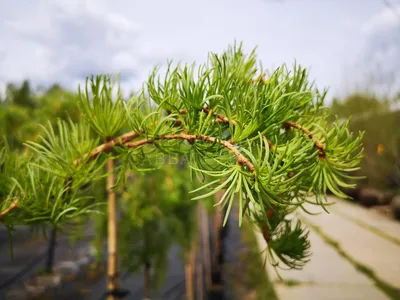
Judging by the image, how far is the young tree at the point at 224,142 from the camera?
0.27 metres

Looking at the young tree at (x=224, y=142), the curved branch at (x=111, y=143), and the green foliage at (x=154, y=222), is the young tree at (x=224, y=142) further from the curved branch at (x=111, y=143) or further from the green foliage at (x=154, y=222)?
the green foliage at (x=154, y=222)

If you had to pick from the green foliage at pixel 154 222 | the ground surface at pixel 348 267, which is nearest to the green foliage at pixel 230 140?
the green foliage at pixel 154 222

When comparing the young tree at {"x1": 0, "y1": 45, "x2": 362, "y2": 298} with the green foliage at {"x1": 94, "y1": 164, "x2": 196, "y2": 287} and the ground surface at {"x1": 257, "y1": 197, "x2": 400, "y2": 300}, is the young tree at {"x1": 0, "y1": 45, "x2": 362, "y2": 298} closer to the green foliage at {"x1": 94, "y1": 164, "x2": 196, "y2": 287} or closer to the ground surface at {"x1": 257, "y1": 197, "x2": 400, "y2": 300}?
the green foliage at {"x1": 94, "y1": 164, "x2": 196, "y2": 287}

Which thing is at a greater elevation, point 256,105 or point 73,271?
point 256,105

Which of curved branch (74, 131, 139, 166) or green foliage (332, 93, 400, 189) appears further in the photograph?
green foliage (332, 93, 400, 189)

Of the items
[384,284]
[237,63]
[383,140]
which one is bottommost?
[384,284]

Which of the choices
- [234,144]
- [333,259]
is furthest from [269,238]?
[333,259]

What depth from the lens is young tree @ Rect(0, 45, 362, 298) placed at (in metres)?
0.27

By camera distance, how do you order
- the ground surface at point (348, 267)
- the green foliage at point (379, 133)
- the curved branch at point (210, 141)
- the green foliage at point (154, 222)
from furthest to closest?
the green foliage at point (379, 133), the ground surface at point (348, 267), the green foliage at point (154, 222), the curved branch at point (210, 141)

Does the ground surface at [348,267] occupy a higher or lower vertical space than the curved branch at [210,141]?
lower

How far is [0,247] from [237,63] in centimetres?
408

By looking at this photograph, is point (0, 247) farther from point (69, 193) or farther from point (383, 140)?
point (383, 140)

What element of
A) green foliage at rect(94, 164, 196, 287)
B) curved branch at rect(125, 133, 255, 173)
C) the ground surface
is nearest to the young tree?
curved branch at rect(125, 133, 255, 173)

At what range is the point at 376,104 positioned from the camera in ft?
17.9
